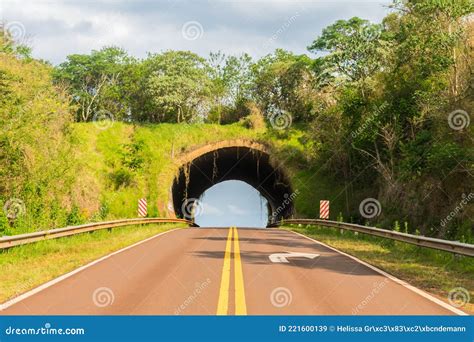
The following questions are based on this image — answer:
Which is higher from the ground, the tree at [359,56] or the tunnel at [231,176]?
the tree at [359,56]

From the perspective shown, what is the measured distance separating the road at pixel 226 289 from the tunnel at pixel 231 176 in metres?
30.7

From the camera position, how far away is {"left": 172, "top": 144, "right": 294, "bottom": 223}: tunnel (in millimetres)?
44656

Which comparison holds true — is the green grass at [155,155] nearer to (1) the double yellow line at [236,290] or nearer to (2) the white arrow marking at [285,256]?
(2) the white arrow marking at [285,256]

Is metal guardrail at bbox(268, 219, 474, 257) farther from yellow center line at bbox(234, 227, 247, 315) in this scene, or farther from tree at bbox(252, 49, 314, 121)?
tree at bbox(252, 49, 314, 121)

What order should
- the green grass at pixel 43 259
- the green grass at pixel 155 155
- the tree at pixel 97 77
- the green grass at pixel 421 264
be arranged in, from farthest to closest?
the tree at pixel 97 77
the green grass at pixel 155 155
the green grass at pixel 421 264
the green grass at pixel 43 259

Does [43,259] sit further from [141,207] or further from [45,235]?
[141,207]

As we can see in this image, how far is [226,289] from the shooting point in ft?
28.1

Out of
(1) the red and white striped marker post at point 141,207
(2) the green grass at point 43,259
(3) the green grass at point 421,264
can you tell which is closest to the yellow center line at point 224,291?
(2) the green grass at point 43,259

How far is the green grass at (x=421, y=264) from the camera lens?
33.0 ft

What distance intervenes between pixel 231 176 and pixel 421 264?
4248cm

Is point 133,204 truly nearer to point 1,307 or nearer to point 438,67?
point 438,67

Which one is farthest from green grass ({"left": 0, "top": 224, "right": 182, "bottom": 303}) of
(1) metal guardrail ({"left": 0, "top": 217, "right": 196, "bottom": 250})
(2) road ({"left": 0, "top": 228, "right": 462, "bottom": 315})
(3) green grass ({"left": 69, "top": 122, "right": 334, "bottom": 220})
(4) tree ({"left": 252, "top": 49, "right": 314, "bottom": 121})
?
(4) tree ({"left": 252, "top": 49, "right": 314, "bottom": 121})
